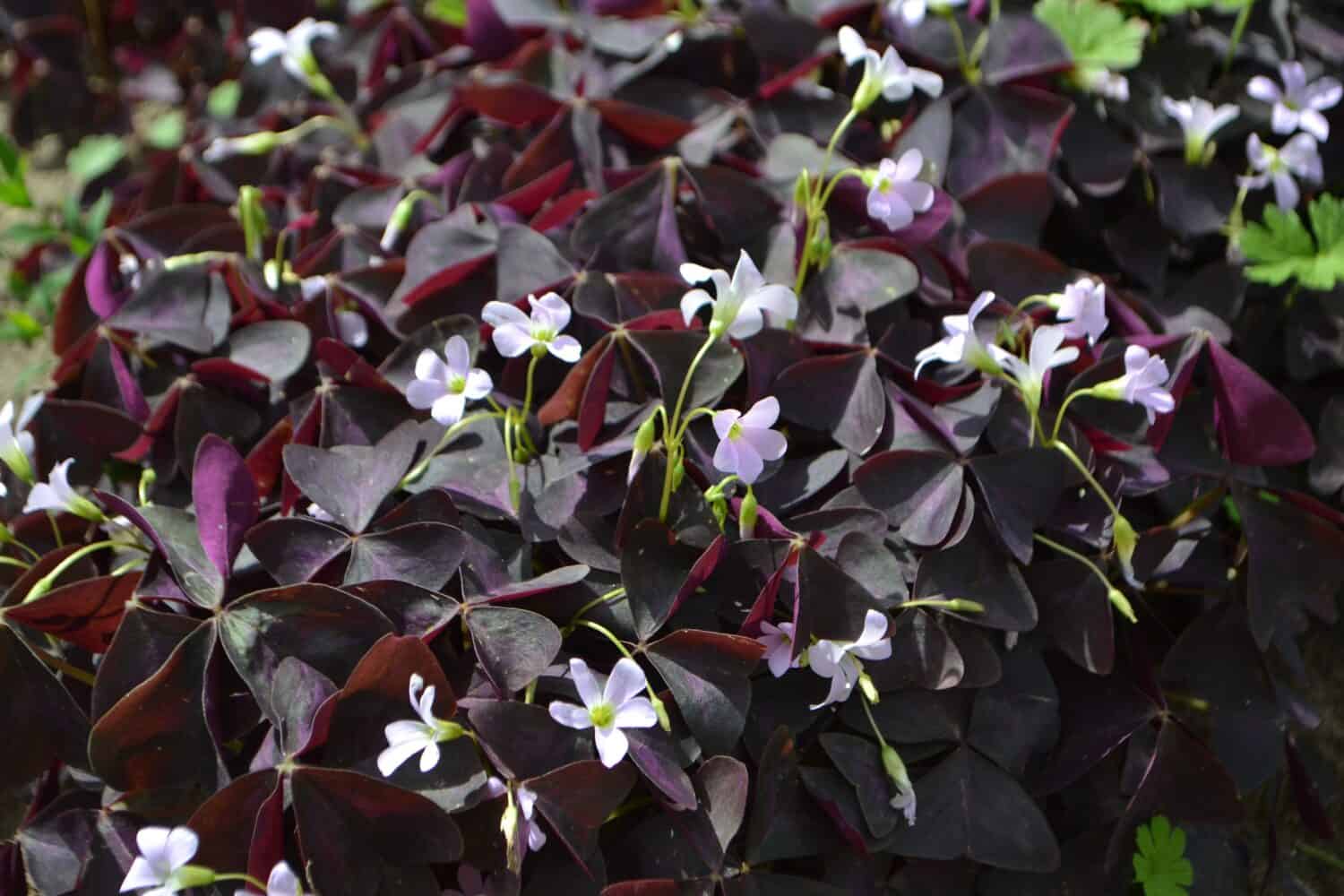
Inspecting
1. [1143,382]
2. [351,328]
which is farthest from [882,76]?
[351,328]

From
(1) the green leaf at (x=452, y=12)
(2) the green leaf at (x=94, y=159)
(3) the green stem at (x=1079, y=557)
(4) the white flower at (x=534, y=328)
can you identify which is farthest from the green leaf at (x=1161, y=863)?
(2) the green leaf at (x=94, y=159)

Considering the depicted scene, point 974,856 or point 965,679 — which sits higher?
point 965,679

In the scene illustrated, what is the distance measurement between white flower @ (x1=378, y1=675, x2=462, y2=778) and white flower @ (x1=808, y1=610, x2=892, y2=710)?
32cm

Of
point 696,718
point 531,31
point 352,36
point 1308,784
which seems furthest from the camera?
point 352,36

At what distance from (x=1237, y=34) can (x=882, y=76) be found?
61 centimetres

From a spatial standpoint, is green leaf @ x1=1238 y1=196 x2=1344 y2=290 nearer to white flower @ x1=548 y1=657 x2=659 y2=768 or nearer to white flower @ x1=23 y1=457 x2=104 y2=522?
white flower @ x1=548 y1=657 x2=659 y2=768

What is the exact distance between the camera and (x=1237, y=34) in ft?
5.30

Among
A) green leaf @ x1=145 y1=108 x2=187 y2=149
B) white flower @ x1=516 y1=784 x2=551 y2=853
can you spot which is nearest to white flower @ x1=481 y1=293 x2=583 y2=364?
white flower @ x1=516 y1=784 x2=551 y2=853

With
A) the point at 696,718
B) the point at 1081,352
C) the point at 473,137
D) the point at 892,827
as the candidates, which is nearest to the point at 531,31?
the point at 473,137

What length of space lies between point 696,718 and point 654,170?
633mm

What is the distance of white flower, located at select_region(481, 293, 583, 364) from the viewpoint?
112cm

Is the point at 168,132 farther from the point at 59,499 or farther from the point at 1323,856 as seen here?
the point at 1323,856

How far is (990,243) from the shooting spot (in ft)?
4.48

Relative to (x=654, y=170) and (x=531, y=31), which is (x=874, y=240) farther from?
(x=531, y=31)
